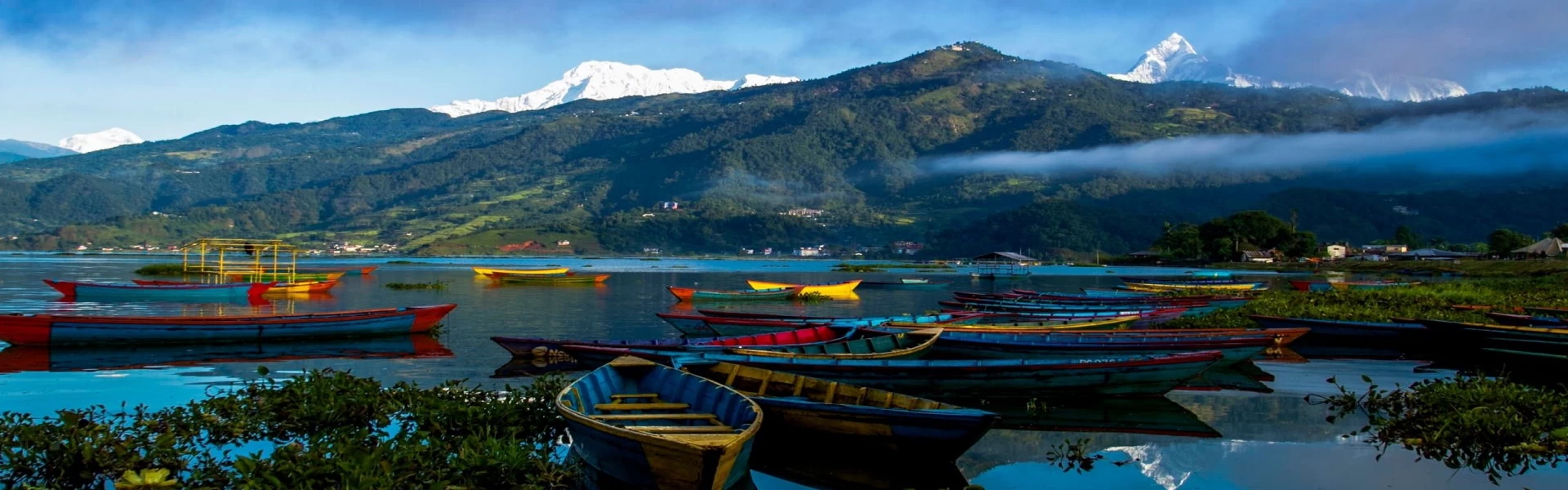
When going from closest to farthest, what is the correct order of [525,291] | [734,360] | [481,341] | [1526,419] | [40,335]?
[1526,419], [734,360], [40,335], [481,341], [525,291]

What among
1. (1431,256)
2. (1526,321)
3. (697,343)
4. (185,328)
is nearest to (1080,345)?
(697,343)

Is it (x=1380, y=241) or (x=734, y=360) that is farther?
(x=1380, y=241)

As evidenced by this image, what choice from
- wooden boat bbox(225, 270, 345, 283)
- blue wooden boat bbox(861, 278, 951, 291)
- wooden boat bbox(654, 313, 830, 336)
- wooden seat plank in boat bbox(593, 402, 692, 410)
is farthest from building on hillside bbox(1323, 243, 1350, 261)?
wooden seat plank in boat bbox(593, 402, 692, 410)

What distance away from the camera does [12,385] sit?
21859 millimetres

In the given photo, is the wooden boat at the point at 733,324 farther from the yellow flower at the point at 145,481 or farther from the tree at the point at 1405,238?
the tree at the point at 1405,238

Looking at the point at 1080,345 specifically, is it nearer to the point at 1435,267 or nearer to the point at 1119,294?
the point at 1119,294

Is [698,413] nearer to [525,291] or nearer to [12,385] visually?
[12,385]

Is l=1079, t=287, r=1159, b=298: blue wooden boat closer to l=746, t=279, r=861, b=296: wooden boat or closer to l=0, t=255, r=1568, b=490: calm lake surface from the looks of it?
l=746, t=279, r=861, b=296: wooden boat

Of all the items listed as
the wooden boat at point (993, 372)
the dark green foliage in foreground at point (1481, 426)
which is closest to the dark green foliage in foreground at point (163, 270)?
the wooden boat at point (993, 372)

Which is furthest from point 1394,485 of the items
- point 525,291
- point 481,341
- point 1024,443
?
point 525,291

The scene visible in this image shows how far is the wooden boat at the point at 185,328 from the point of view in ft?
90.5

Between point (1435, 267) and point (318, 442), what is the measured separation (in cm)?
12549

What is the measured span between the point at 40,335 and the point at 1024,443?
90.2ft

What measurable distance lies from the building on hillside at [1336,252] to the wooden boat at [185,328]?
509ft
